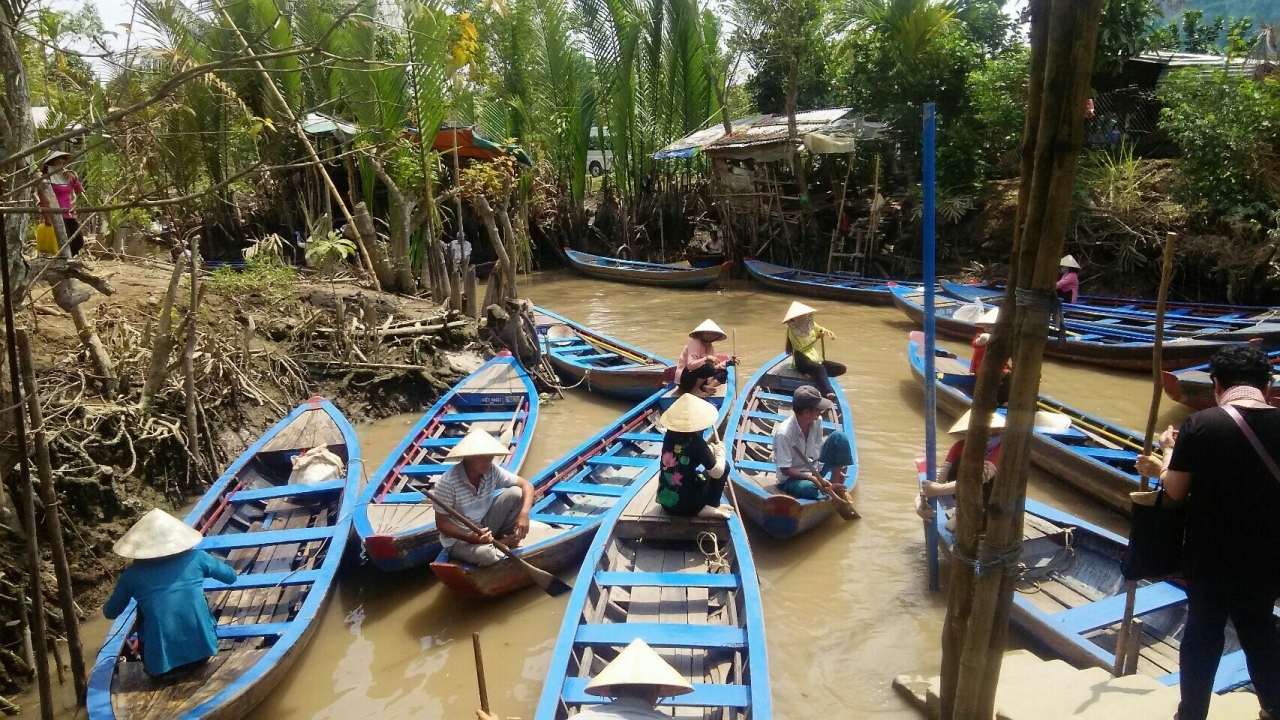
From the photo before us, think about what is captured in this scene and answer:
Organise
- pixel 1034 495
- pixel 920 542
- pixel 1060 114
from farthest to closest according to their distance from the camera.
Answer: pixel 1034 495
pixel 920 542
pixel 1060 114

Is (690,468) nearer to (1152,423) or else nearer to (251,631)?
(1152,423)

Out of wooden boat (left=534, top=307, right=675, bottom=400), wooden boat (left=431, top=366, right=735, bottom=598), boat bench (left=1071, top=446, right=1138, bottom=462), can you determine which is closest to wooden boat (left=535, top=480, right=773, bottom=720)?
wooden boat (left=431, top=366, right=735, bottom=598)

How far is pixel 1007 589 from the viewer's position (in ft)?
8.02

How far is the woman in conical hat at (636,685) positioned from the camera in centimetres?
281

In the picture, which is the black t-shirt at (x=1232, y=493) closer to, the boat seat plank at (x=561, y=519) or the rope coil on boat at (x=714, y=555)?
the rope coil on boat at (x=714, y=555)

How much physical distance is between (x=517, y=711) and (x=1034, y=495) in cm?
453

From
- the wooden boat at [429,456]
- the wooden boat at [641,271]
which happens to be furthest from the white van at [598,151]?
the wooden boat at [429,456]

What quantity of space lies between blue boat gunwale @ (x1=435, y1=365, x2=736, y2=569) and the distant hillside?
3054mm

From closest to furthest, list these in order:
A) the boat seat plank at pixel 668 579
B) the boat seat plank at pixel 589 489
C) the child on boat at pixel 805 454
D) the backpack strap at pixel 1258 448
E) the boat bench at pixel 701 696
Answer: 1. the backpack strap at pixel 1258 448
2. the boat bench at pixel 701 696
3. the boat seat plank at pixel 668 579
4. the child on boat at pixel 805 454
5. the boat seat plank at pixel 589 489

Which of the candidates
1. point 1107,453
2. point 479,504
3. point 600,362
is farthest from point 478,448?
point 600,362

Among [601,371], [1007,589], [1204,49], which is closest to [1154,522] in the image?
[1007,589]

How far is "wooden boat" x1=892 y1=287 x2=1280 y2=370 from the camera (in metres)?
8.38

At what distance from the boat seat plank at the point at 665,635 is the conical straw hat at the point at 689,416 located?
1251mm

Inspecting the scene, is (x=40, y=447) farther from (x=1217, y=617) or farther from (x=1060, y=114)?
(x=1217, y=617)
